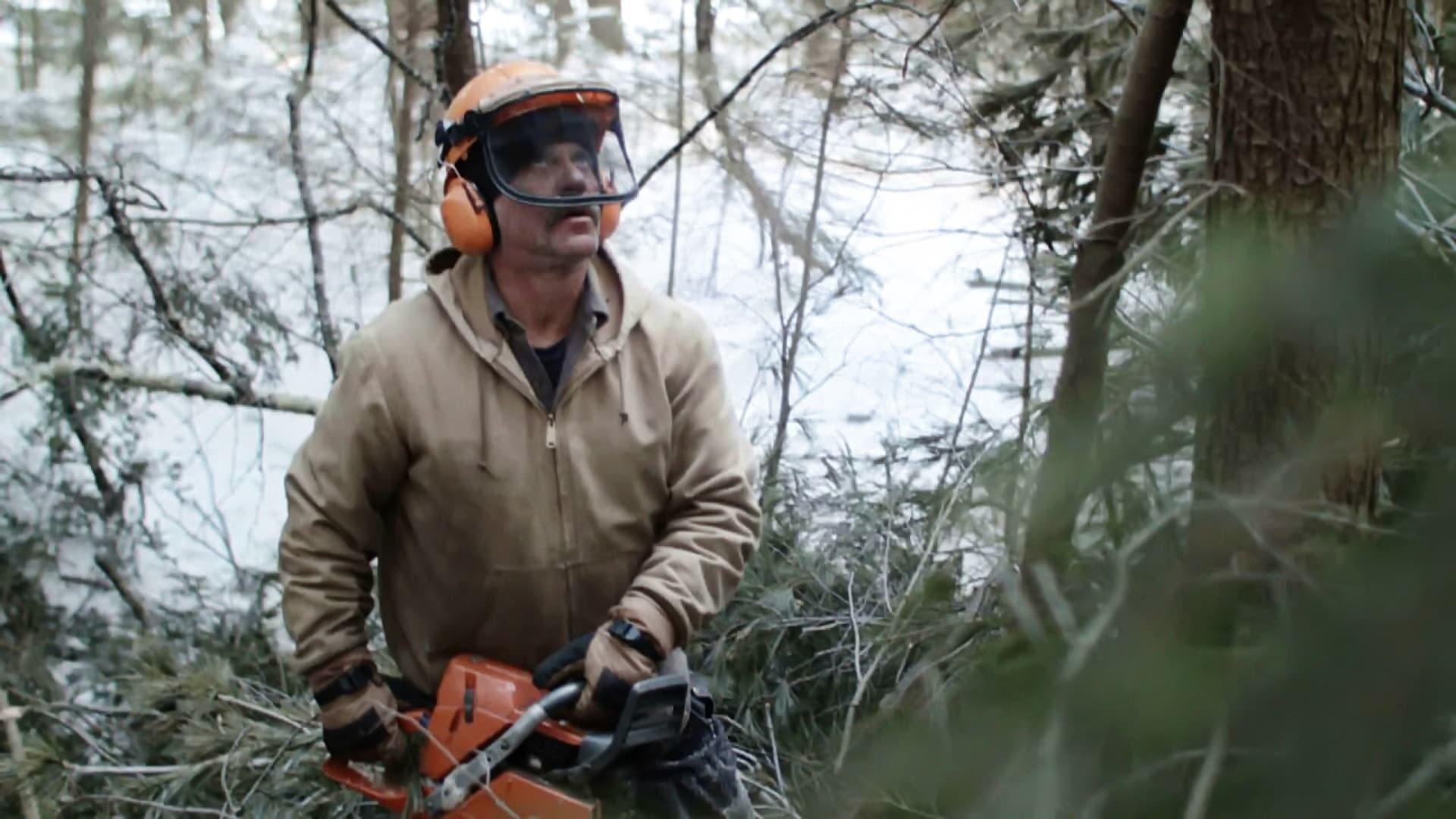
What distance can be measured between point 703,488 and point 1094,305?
2.66 ft

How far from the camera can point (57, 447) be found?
17.9ft

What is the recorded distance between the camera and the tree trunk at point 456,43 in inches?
179

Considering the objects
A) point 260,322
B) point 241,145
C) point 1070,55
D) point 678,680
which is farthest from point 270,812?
point 241,145

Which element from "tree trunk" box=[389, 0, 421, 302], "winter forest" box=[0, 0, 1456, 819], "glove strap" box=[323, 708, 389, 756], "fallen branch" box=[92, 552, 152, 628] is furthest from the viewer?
"tree trunk" box=[389, 0, 421, 302]

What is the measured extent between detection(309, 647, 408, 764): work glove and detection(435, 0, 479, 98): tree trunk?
296cm

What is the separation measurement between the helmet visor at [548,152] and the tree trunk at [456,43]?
8.08ft

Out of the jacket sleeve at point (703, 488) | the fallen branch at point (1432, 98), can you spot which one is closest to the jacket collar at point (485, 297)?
the jacket sleeve at point (703, 488)

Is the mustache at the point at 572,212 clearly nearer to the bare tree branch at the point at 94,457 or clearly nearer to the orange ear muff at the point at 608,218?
the orange ear muff at the point at 608,218

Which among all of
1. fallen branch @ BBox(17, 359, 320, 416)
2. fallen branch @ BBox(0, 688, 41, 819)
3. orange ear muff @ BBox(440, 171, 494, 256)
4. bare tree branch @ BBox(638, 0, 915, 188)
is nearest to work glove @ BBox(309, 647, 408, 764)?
orange ear muff @ BBox(440, 171, 494, 256)

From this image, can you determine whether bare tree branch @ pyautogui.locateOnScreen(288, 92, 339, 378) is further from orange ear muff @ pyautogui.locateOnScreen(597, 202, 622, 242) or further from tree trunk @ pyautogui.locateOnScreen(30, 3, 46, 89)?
orange ear muff @ pyautogui.locateOnScreen(597, 202, 622, 242)

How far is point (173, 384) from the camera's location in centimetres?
509

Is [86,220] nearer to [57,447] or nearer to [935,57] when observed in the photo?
[57,447]

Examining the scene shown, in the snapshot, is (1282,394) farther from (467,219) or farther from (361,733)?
(361,733)

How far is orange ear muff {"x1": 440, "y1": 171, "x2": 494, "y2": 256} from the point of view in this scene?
228 cm
